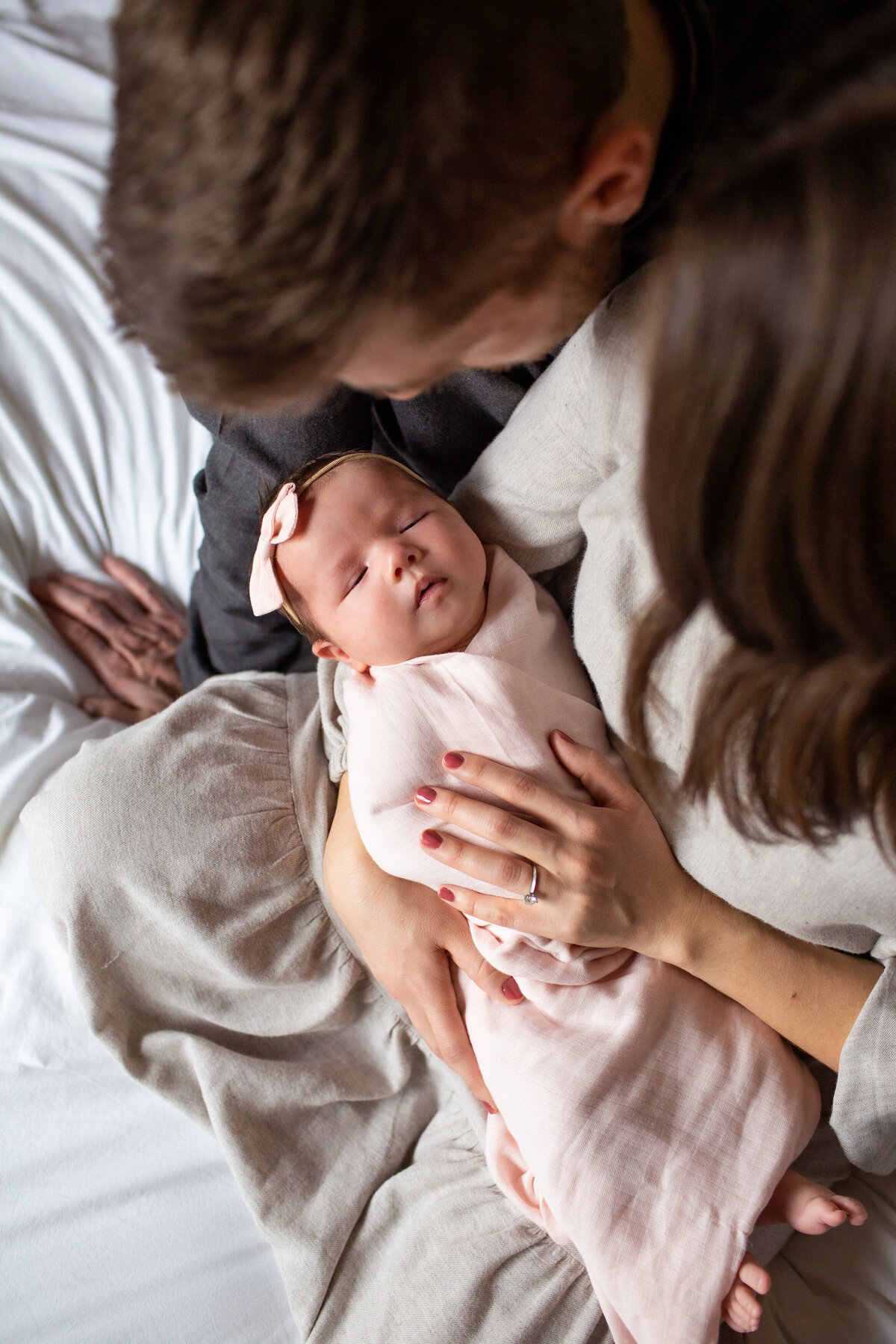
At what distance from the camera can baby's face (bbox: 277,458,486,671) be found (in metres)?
0.90

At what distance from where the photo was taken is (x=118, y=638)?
139 centimetres

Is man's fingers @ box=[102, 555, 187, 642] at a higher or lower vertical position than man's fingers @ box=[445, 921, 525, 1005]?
lower

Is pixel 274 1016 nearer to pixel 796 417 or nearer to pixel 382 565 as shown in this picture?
pixel 382 565

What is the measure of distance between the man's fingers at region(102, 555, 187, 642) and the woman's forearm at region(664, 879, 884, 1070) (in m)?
0.96

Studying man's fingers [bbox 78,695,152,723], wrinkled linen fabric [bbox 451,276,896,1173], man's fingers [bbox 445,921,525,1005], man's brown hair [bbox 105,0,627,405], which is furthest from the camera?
man's fingers [bbox 78,695,152,723]

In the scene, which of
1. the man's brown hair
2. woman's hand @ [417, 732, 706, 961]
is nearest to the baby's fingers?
woman's hand @ [417, 732, 706, 961]

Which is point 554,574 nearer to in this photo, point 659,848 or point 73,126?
point 659,848

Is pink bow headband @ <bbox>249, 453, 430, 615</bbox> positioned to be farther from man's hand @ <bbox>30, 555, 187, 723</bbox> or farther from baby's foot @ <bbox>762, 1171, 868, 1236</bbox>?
baby's foot @ <bbox>762, 1171, 868, 1236</bbox>

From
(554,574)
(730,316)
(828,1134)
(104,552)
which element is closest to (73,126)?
(104,552)

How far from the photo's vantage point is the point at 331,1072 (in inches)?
41.7

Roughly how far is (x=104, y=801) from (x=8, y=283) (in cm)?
94

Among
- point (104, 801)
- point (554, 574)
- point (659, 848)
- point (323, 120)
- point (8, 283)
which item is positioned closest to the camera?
point (323, 120)

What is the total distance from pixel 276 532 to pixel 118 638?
0.58 m

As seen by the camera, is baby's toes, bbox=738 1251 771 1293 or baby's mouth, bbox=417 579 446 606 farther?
baby's mouth, bbox=417 579 446 606
